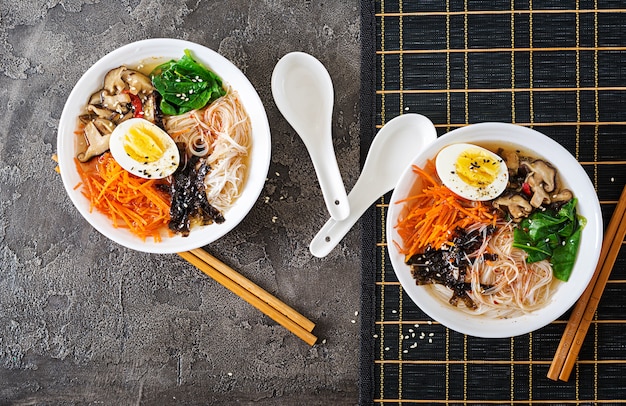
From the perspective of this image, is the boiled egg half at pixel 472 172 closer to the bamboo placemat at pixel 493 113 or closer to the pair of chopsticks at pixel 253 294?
the bamboo placemat at pixel 493 113

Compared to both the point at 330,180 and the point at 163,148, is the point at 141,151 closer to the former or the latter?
the point at 163,148

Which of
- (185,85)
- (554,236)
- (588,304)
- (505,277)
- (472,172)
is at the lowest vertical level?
(588,304)

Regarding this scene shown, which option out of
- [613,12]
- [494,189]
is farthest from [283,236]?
[613,12]

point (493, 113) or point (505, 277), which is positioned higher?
point (493, 113)

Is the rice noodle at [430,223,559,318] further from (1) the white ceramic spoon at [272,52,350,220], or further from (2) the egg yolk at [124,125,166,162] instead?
(2) the egg yolk at [124,125,166,162]

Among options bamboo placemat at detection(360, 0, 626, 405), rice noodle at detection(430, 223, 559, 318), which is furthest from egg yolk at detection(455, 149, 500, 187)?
bamboo placemat at detection(360, 0, 626, 405)

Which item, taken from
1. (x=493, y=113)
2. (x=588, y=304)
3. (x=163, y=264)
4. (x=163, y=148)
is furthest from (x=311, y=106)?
(x=588, y=304)

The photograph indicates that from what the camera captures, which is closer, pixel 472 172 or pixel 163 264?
pixel 472 172
